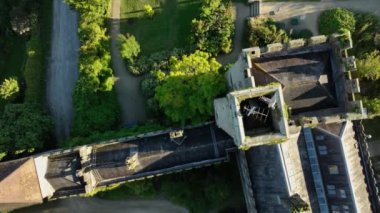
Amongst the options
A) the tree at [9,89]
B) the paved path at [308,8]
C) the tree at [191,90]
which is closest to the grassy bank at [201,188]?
the tree at [191,90]

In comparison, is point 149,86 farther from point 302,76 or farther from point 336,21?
point 336,21

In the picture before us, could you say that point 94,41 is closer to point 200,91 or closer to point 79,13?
point 79,13

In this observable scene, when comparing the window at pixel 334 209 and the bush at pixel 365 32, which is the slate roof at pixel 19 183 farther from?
the bush at pixel 365 32

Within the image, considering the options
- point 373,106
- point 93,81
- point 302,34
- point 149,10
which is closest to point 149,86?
point 93,81

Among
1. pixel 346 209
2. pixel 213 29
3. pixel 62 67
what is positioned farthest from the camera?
pixel 62 67

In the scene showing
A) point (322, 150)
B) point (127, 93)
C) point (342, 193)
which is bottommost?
point (342, 193)

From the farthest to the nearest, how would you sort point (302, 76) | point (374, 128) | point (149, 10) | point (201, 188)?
1. point (149, 10)
2. point (374, 128)
3. point (201, 188)
4. point (302, 76)
